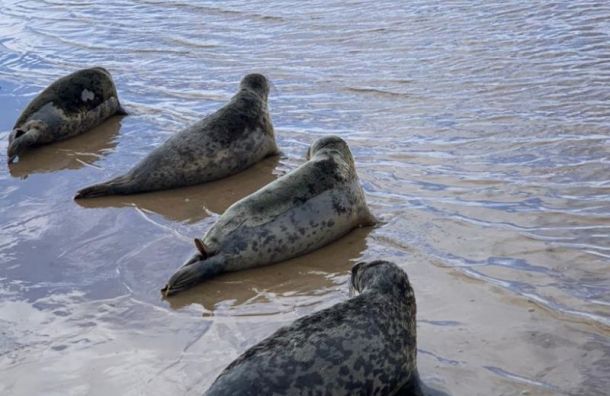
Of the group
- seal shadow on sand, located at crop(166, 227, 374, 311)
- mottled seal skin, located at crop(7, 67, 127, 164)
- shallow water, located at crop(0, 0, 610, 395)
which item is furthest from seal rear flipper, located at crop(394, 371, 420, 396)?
mottled seal skin, located at crop(7, 67, 127, 164)

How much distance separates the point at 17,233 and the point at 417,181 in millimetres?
2343

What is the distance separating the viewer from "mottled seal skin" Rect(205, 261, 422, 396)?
331 centimetres

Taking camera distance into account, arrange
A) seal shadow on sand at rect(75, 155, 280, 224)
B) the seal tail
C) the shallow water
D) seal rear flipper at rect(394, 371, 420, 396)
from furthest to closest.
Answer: the seal tail
seal shadow on sand at rect(75, 155, 280, 224)
the shallow water
seal rear flipper at rect(394, 371, 420, 396)

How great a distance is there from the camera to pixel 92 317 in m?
4.58

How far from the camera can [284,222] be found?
5.20 meters

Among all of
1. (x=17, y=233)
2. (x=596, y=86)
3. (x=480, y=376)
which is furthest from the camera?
(x=596, y=86)

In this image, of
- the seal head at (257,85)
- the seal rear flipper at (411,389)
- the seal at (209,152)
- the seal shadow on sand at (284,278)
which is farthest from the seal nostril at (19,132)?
the seal rear flipper at (411,389)

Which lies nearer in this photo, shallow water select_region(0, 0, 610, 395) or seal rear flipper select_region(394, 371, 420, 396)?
seal rear flipper select_region(394, 371, 420, 396)

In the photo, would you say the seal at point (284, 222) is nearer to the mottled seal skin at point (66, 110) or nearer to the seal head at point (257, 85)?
the seal head at point (257, 85)

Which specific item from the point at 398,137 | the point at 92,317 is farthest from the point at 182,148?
the point at 92,317

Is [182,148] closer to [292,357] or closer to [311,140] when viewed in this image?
[311,140]

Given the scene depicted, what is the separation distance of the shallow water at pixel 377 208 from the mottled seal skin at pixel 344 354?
0.21m

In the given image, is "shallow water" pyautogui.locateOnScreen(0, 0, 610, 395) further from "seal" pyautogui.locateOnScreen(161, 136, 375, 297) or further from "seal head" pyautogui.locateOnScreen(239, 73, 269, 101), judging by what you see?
"seal head" pyautogui.locateOnScreen(239, 73, 269, 101)

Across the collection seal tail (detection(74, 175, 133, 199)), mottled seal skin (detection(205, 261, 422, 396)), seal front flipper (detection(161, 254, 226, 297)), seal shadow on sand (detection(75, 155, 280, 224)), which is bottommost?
seal shadow on sand (detection(75, 155, 280, 224))
